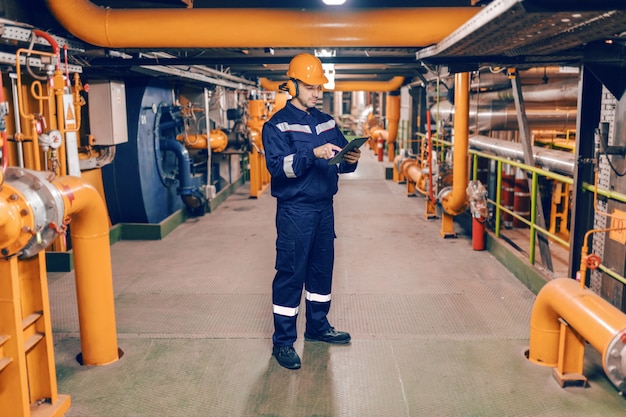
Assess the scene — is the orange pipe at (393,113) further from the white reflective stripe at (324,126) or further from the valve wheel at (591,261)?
the valve wheel at (591,261)

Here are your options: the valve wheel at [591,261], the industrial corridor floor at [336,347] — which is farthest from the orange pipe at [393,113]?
the valve wheel at [591,261]

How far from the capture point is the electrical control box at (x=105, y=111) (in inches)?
225

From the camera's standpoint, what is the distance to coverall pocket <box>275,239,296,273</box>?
357 cm

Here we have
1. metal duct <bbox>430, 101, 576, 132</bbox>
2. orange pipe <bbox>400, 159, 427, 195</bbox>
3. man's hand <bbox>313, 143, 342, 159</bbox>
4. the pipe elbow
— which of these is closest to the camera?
man's hand <bbox>313, 143, 342, 159</bbox>

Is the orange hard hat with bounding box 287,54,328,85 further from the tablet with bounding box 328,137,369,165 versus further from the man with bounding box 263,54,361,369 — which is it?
the tablet with bounding box 328,137,369,165

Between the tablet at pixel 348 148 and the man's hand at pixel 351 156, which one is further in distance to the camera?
the man's hand at pixel 351 156

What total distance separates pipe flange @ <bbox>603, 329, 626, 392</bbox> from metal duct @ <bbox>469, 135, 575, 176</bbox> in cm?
274

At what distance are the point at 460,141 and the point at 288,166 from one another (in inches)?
131

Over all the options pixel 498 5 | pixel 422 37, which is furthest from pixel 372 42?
pixel 498 5

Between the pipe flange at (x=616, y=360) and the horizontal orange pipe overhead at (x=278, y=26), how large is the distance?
2.27m

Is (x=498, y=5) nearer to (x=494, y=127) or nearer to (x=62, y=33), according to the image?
(x=62, y=33)

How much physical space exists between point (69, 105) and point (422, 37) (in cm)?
234

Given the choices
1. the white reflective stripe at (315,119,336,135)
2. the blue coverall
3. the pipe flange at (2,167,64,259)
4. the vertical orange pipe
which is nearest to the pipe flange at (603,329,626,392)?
the blue coverall

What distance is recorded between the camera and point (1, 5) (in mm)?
3760
